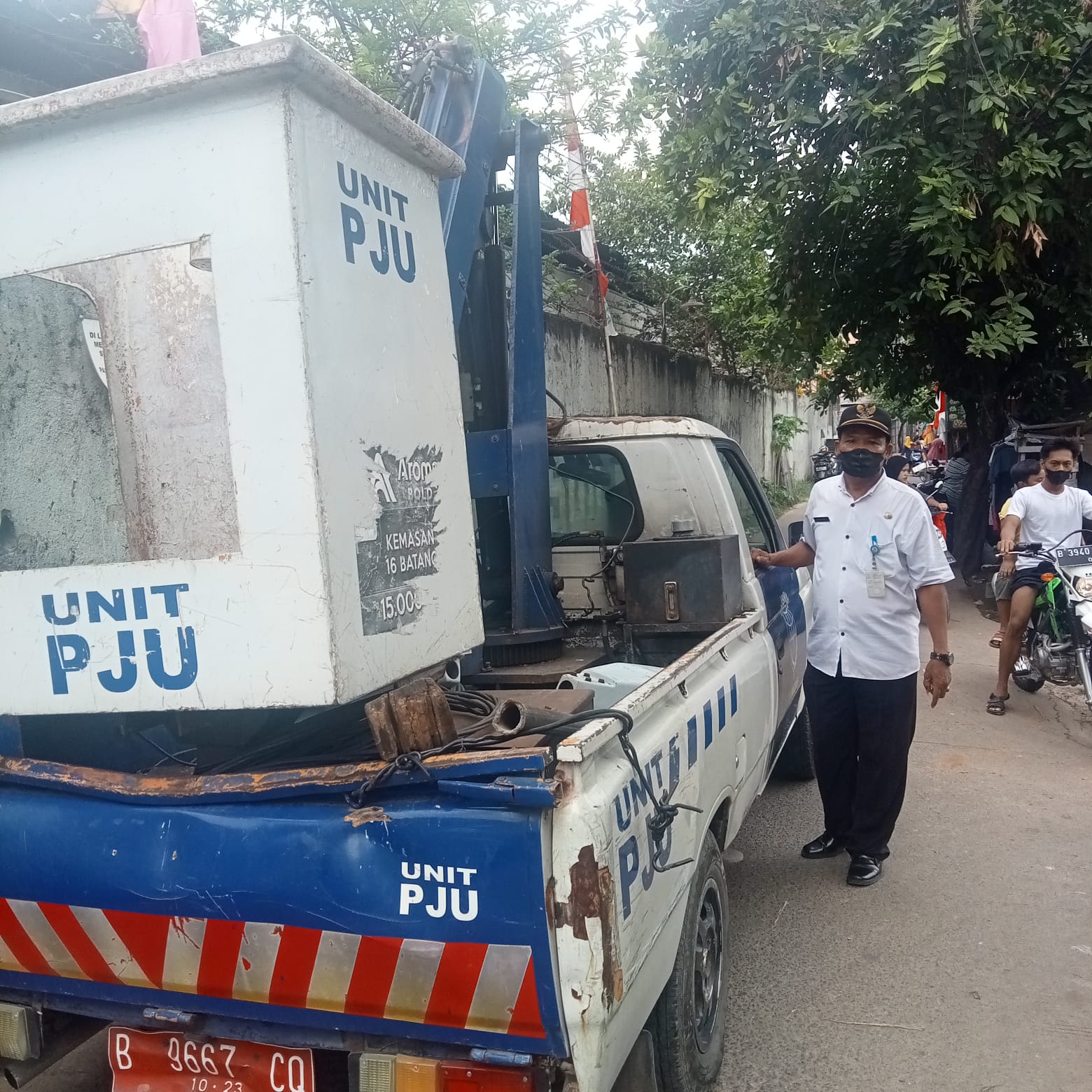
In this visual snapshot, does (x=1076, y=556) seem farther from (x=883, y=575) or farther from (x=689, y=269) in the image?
(x=689, y=269)

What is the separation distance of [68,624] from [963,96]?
24.4ft

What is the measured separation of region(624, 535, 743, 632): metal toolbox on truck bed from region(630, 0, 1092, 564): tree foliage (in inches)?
201

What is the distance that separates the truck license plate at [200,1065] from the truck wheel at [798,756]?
11.5 feet

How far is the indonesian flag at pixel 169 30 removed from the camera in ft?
10.5

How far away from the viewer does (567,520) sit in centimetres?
414

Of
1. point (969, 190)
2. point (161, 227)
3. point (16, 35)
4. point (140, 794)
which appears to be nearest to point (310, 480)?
point (161, 227)

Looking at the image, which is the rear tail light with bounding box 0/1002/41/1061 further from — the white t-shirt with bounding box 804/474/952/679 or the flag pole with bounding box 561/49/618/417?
the flag pole with bounding box 561/49/618/417

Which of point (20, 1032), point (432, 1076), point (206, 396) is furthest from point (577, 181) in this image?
point (432, 1076)

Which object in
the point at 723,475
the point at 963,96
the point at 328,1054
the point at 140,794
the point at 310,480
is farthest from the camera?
the point at 963,96

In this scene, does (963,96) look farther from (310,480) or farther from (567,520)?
(310,480)

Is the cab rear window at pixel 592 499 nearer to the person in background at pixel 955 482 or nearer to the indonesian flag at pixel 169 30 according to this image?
the indonesian flag at pixel 169 30

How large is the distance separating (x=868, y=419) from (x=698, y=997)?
7.47 feet

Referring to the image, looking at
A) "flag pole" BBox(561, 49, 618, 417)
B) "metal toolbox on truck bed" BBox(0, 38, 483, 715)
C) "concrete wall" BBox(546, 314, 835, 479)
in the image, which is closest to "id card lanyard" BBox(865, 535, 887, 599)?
"metal toolbox on truck bed" BBox(0, 38, 483, 715)

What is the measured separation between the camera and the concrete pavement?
9.40 feet
